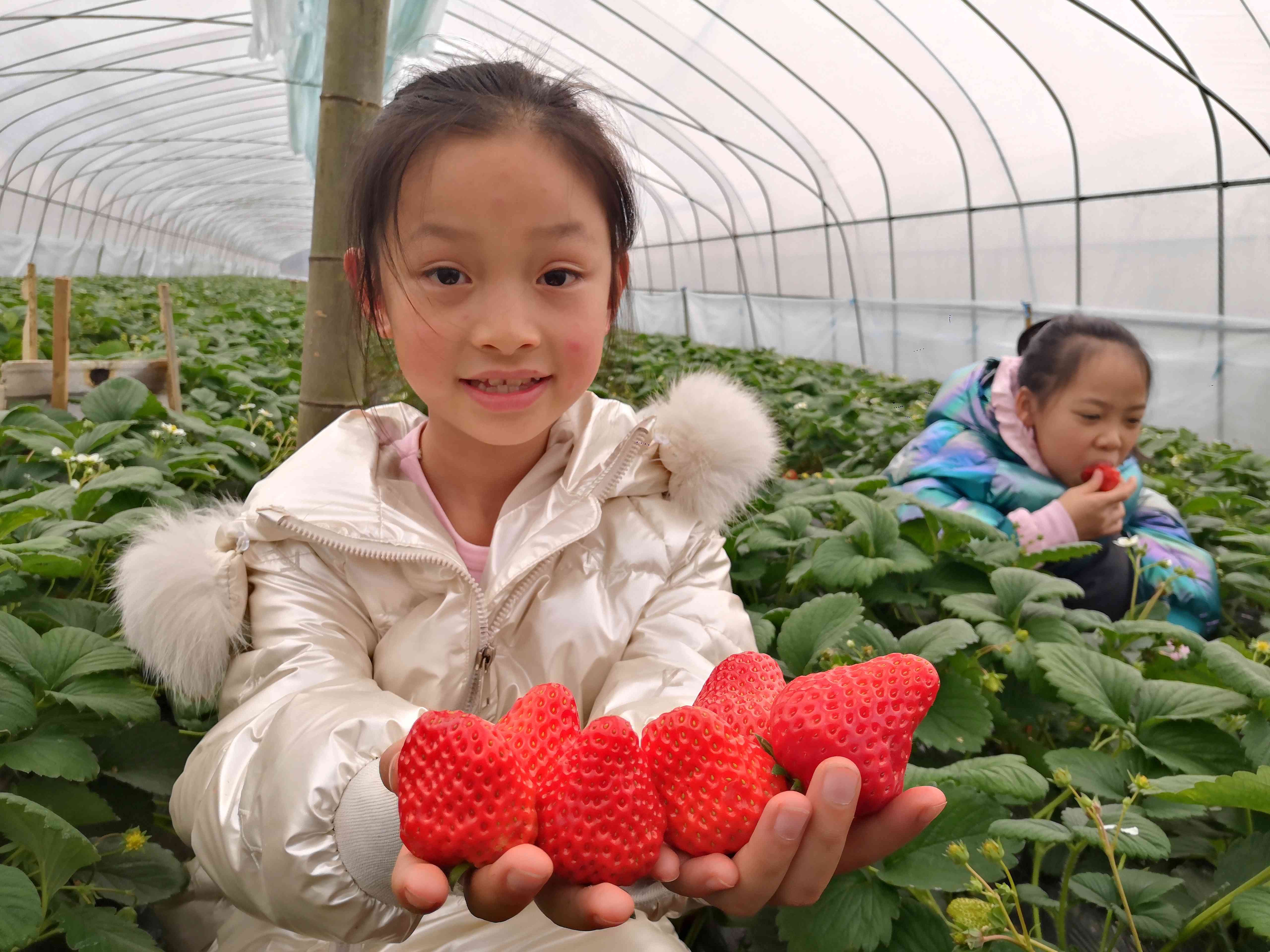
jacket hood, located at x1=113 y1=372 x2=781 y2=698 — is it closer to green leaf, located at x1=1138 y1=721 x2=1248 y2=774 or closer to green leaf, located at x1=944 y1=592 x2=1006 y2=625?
green leaf, located at x1=944 y1=592 x2=1006 y2=625

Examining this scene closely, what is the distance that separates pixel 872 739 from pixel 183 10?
15103 mm

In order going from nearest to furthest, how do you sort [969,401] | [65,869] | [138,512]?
1. [65,869]
2. [138,512]
3. [969,401]

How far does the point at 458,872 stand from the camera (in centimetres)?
88

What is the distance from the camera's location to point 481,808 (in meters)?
0.87

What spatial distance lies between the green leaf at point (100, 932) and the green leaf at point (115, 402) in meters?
1.79

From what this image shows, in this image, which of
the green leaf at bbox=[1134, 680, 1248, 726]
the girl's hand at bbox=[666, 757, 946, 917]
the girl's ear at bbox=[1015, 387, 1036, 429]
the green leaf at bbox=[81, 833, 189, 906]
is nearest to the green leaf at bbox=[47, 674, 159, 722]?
the green leaf at bbox=[81, 833, 189, 906]

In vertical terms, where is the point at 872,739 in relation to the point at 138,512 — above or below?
below

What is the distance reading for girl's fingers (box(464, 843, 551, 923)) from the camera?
2.72 feet

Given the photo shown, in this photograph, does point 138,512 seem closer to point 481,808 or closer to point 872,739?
point 481,808

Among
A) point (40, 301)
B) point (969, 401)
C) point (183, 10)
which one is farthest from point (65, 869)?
point (183, 10)

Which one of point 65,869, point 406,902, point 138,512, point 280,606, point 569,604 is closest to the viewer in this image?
point 406,902

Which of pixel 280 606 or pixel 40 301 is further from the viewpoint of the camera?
pixel 40 301

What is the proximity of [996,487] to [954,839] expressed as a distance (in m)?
1.94

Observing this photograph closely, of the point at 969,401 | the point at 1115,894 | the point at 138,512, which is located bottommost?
the point at 1115,894
